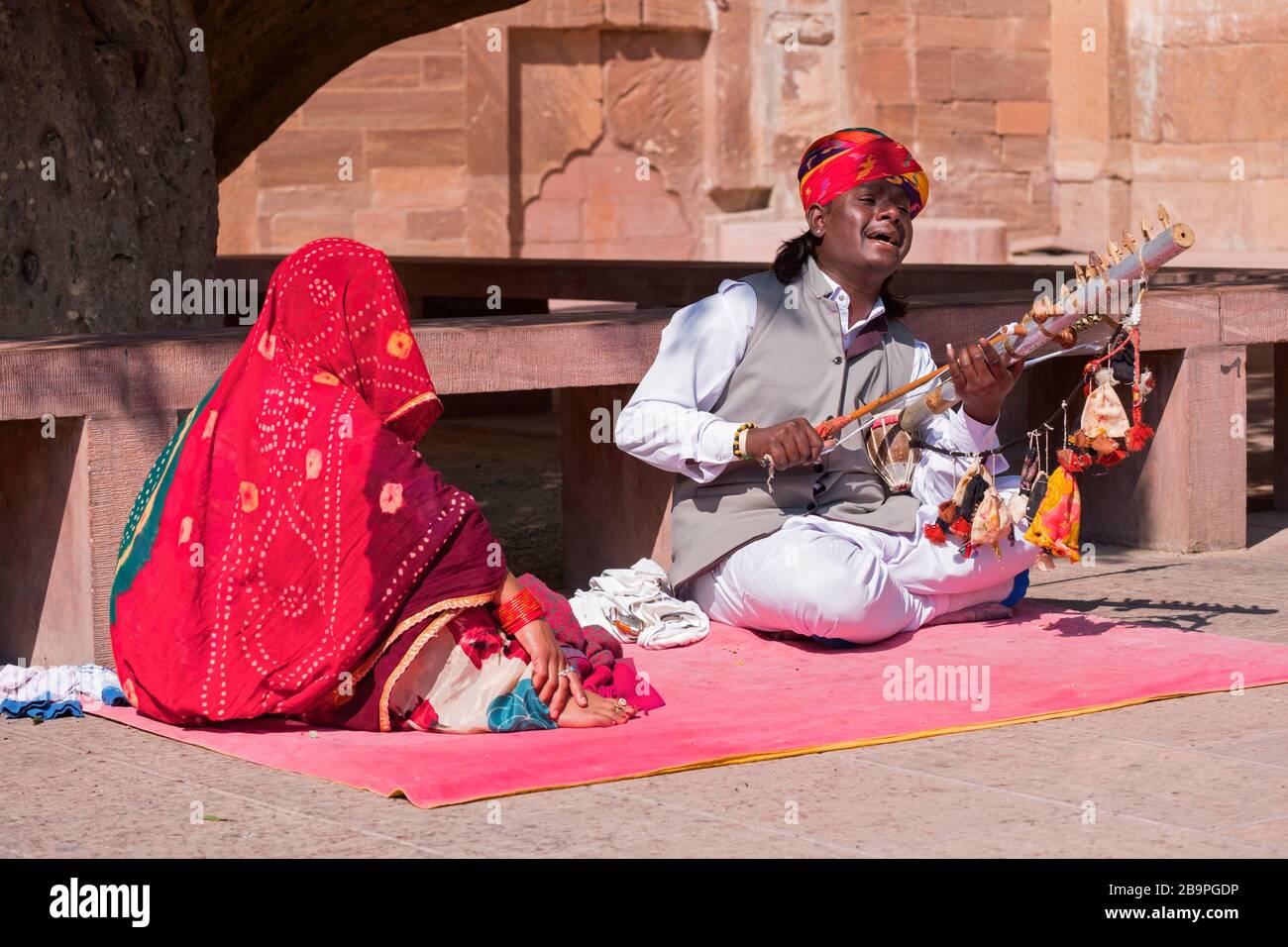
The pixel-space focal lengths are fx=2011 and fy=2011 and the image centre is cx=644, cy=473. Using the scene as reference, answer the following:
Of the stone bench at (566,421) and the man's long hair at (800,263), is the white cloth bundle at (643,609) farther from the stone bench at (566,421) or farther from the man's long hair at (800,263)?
the man's long hair at (800,263)

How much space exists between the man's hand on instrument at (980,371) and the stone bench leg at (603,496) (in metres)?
1.37

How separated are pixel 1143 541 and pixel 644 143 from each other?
1133 centimetres

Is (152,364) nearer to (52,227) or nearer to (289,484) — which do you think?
(289,484)

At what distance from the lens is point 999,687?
189 inches

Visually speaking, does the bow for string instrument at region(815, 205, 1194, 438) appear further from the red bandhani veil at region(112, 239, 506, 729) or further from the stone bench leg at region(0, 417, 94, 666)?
the stone bench leg at region(0, 417, 94, 666)

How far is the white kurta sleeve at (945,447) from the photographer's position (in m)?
5.23

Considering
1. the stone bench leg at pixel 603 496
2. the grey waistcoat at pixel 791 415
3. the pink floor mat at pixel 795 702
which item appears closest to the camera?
the pink floor mat at pixel 795 702

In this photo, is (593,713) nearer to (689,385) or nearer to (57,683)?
(689,385)

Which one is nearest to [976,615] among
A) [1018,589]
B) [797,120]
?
[1018,589]

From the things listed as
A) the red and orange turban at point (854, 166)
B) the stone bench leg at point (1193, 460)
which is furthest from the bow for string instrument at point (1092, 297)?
the stone bench leg at point (1193, 460)

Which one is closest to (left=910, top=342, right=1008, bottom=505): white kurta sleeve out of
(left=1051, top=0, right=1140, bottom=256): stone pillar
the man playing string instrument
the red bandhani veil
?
the man playing string instrument

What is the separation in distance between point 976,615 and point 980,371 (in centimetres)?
96
